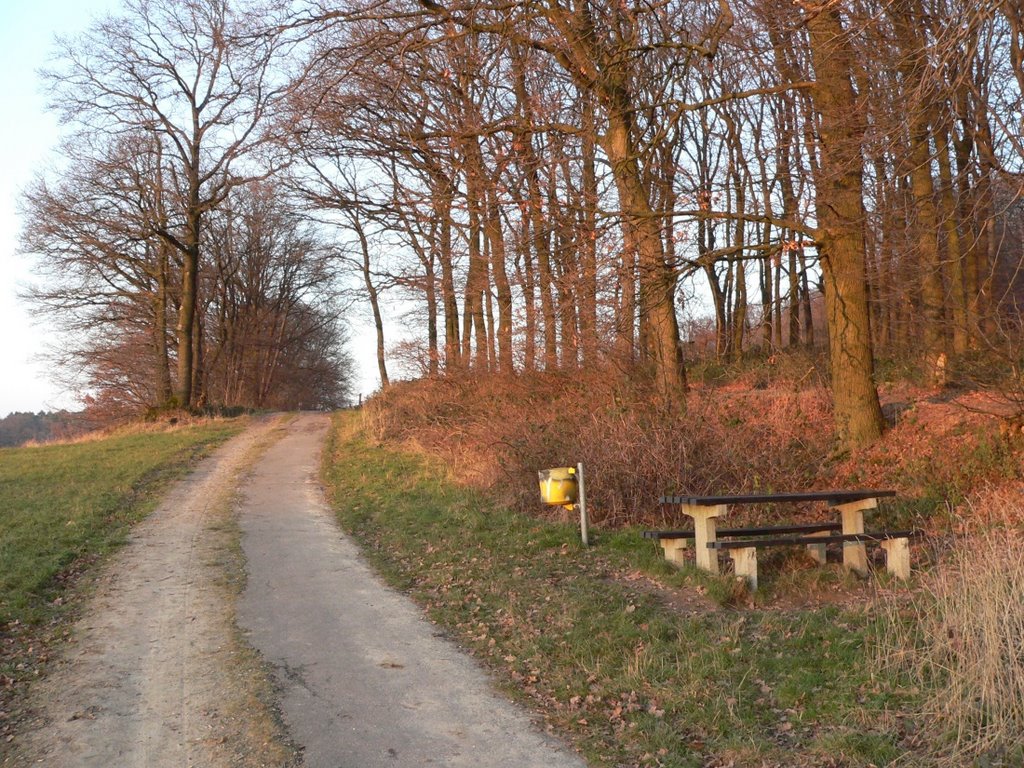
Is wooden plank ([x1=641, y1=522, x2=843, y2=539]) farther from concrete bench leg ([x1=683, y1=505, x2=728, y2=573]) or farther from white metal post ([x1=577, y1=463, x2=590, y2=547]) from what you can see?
white metal post ([x1=577, y1=463, x2=590, y2=547])

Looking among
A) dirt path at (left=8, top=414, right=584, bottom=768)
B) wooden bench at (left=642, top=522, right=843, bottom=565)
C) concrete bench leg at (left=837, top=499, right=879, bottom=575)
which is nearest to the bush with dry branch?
wooden bench at (left=642, top=522, right=843, bottom=565)

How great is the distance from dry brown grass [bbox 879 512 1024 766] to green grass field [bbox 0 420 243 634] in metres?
7.11

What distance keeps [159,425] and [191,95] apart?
11.0m

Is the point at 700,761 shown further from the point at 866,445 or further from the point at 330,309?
the point at 330,309

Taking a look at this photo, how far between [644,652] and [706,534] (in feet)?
8.33

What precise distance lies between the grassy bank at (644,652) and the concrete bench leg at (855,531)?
5.82ft

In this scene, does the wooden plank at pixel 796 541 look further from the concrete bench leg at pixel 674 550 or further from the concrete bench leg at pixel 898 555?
the concrete bench leg at pixel 674 550

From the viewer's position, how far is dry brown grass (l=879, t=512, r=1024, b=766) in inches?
186

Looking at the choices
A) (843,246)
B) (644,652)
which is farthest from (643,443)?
(644,652)

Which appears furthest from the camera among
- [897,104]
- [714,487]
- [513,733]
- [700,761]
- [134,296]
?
[134,296]

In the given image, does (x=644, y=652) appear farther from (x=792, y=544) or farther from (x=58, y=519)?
(x=58, y=519)

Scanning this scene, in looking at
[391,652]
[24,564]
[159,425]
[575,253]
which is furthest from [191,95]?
[391,652]

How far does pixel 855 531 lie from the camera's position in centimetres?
944

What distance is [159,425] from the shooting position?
28.4 m
